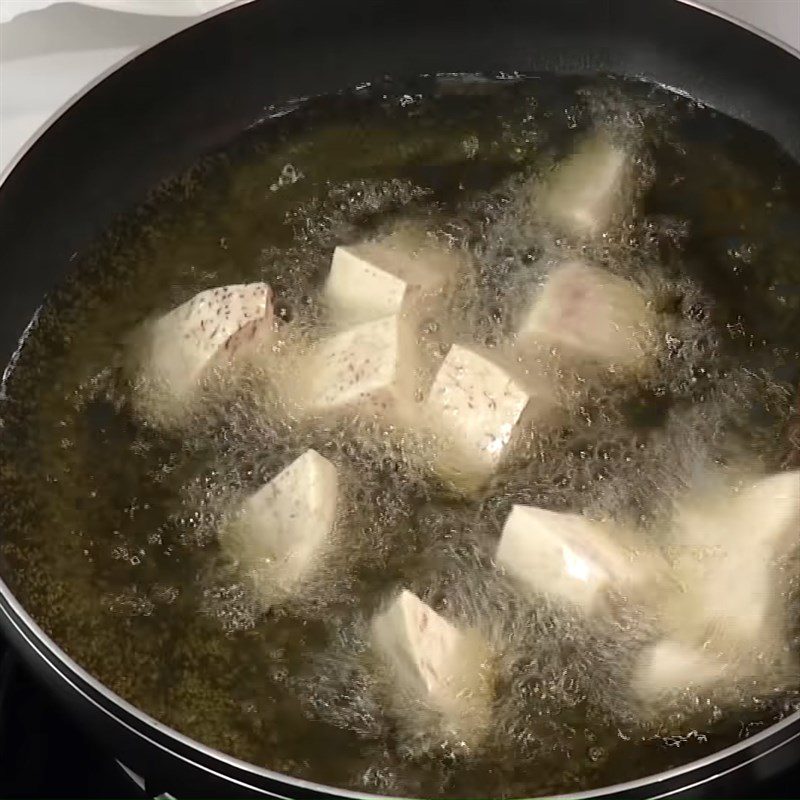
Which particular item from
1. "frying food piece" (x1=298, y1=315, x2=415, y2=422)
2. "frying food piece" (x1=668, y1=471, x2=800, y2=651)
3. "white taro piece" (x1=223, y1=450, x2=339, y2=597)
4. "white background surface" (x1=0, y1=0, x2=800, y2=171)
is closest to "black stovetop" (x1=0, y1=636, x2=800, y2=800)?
"white taro piece" (x1=223, y1=450, x2=339, y2=597)

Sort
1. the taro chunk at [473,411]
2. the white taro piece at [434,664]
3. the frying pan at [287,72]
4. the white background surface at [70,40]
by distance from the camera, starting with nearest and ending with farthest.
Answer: the white taro piece at [434,664]
the taro chunk at [473,411]
the frying pan at [287,72]
the white background surface at [70,40]

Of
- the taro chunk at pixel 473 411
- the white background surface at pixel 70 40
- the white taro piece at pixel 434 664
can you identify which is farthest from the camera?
the white background surface at pixel 70 40

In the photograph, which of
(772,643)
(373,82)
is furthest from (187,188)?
(772,643)

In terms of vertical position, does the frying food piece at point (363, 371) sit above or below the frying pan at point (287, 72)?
below

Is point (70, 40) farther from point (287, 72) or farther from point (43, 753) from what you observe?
point (43, 753)

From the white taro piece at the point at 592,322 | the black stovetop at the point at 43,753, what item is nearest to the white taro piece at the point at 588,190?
the white taro piece at the point at 592,322

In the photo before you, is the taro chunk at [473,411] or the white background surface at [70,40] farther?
the white background surface at [70,40]

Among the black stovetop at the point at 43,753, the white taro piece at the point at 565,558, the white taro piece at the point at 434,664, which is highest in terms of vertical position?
the white taro piece at the point at 565,558

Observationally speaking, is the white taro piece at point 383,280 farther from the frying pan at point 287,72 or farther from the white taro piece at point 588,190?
the frying pan at point 287,72
